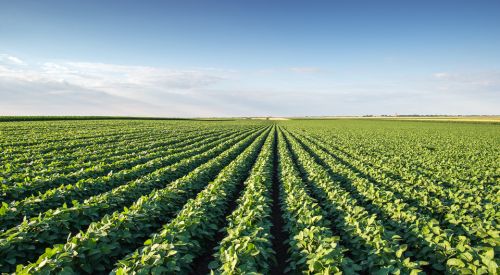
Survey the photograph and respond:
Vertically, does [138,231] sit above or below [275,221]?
above

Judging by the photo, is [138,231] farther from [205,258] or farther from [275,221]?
[275,221]

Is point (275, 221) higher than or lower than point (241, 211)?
lower

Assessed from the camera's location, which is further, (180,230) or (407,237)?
(407,237)

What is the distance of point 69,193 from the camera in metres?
9.12

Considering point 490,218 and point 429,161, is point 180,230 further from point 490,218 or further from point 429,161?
point 429,161

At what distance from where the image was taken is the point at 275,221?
32.0 feet

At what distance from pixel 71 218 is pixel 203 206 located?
3.31m

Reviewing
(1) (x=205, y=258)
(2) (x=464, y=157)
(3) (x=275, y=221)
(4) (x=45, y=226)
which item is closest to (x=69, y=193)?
(4) (x=45, y=226)

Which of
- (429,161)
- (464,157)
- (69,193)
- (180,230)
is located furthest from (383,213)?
(464,157)

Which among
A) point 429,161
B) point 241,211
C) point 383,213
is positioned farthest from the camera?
point 429,161

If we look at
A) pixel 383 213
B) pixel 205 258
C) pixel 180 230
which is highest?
pixel 180 230

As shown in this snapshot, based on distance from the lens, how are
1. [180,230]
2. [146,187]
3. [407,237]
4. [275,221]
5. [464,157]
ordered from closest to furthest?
[180,230] → [407,237] → [275,221] → [146,187] → [464,157]

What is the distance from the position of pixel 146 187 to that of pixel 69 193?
2.64 metres

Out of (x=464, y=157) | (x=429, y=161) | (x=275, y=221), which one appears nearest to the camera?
(x=275, y=221)
